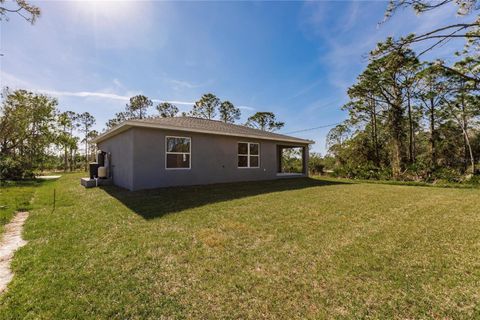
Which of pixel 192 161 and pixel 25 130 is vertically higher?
pixel 25 130

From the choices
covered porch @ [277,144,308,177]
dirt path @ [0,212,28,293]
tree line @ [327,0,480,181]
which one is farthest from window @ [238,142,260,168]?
dirt path @ [0,212,28,293]

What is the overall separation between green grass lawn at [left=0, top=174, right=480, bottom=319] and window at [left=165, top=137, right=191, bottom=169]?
401 cm

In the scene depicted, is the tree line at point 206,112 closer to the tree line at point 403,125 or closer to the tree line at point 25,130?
the tree line at point 25,130

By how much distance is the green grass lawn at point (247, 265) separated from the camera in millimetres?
2131

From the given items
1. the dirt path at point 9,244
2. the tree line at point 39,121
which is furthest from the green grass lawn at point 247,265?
the tree line at point 39,121

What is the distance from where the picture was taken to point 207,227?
4410 mm

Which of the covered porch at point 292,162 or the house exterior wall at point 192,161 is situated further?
the covered porch at point 292,162

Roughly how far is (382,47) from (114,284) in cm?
500

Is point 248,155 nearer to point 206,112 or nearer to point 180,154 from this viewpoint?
point 180,154

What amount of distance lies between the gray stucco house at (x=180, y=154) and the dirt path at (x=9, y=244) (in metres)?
3.61

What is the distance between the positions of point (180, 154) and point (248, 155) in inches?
155

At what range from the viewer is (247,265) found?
2.94 metres

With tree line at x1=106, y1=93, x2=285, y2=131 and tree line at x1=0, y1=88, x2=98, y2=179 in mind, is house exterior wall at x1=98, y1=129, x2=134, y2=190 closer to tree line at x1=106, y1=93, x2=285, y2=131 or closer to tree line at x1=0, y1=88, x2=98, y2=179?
tree line at x1=0, y1=88, x2=98, y2=179

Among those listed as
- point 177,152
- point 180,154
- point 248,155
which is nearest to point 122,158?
point 177,152
